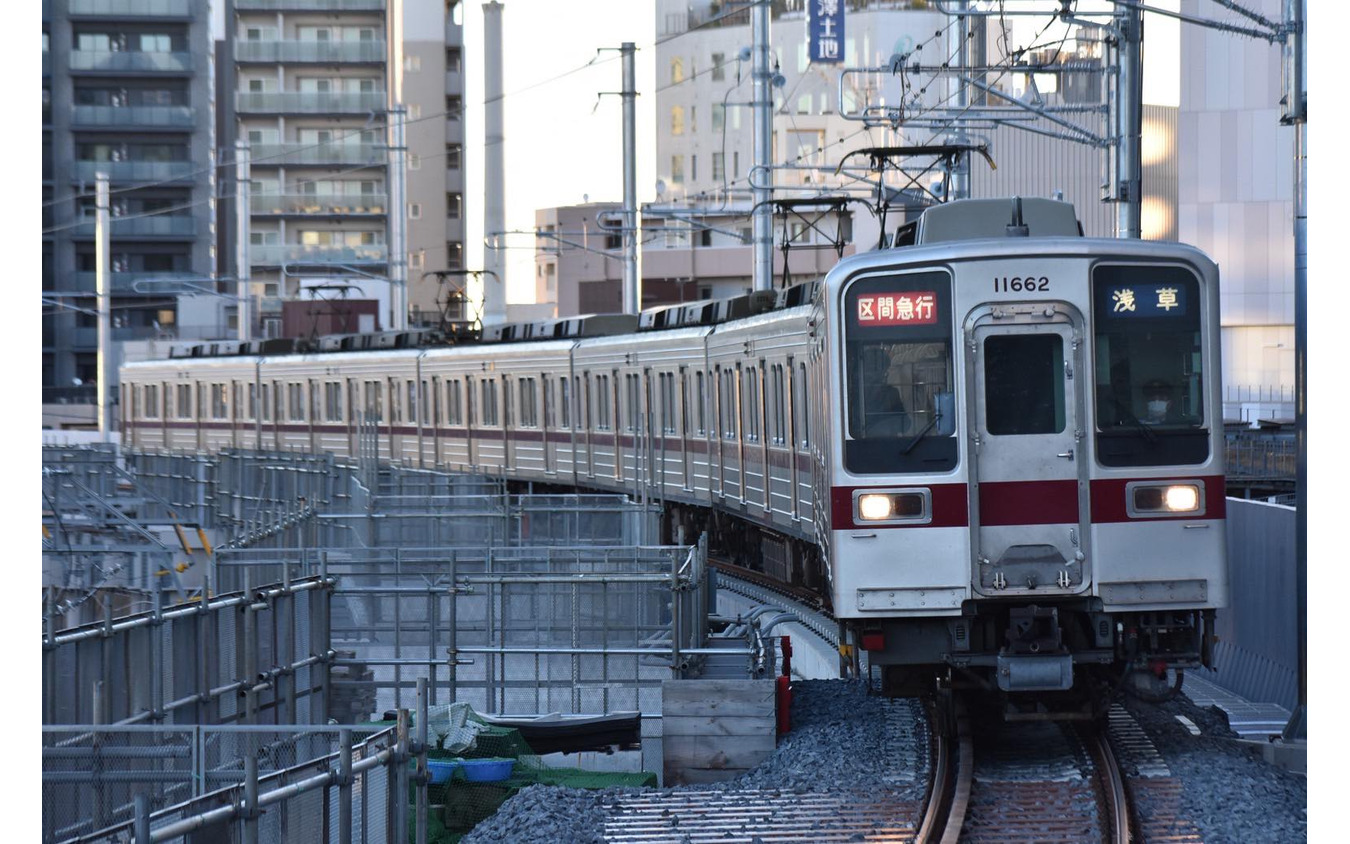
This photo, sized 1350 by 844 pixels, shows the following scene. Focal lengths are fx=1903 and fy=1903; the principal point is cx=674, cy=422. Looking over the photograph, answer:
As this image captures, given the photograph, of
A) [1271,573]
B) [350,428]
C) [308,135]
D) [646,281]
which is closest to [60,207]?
[308,135]

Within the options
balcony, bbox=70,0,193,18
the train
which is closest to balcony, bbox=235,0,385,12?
balcony, bbox=70,0,193,18

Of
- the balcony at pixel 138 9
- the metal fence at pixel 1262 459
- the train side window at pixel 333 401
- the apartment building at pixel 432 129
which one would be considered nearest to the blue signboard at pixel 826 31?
the train side window at pixel 333 401

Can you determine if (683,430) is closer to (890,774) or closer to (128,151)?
(890,774)

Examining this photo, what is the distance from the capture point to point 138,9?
65875 millimetres

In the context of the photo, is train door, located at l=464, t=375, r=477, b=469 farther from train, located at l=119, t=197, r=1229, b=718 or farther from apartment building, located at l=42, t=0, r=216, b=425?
apartment building, located at l=42, t=0, r=216, b=425

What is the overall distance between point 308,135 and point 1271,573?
6366 centimetres

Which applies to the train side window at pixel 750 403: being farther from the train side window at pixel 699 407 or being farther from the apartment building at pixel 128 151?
the apartment building at pixel 128 151

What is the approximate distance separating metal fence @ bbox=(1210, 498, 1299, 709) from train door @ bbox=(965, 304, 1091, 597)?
129 inches

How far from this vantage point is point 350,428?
33656 mm

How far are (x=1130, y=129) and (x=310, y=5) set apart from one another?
60883 mm

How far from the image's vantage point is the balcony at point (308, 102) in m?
72.6

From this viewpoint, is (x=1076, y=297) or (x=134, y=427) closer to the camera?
(x=1076, y=297)
